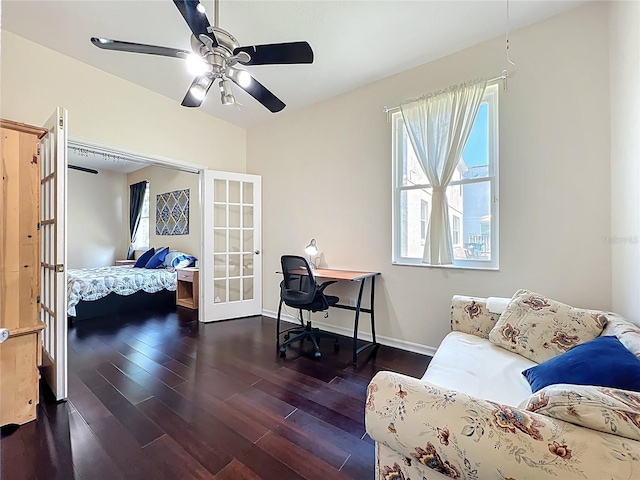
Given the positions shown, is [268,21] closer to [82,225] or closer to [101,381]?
[101,381]

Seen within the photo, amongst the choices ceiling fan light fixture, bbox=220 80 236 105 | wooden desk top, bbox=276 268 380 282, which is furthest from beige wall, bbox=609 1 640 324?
ceiling fan light fixture, bbox=220 80 236 105

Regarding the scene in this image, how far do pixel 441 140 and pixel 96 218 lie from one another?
743 centimetres

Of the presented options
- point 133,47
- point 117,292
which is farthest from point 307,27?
point 117,292

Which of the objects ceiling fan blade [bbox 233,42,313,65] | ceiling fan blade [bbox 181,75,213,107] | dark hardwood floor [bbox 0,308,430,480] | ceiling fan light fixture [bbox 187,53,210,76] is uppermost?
ceiling fan blade [bbox 233,42,313,65]

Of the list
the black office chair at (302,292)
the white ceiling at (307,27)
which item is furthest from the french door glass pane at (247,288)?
the white ceiling at (307,27)

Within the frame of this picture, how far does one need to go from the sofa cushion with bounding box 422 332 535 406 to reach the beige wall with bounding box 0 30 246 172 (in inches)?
143

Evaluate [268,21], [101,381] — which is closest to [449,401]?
[101,381]

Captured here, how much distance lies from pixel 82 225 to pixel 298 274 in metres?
6.18

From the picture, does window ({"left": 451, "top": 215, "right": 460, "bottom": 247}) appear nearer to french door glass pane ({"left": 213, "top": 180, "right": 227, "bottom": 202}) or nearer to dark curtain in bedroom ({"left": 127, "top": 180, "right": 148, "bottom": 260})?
french door glass pane ({"left": 213, "top": 180, "right": 227, "bottom": 202})

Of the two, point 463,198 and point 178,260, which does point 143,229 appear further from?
point 463,198

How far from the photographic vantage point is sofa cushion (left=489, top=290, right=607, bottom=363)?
163 cm

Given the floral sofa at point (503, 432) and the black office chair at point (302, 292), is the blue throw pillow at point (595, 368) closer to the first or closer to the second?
the floral sofa at point (503, 432)

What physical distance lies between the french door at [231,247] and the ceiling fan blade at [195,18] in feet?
8.00

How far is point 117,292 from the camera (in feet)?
13.5
